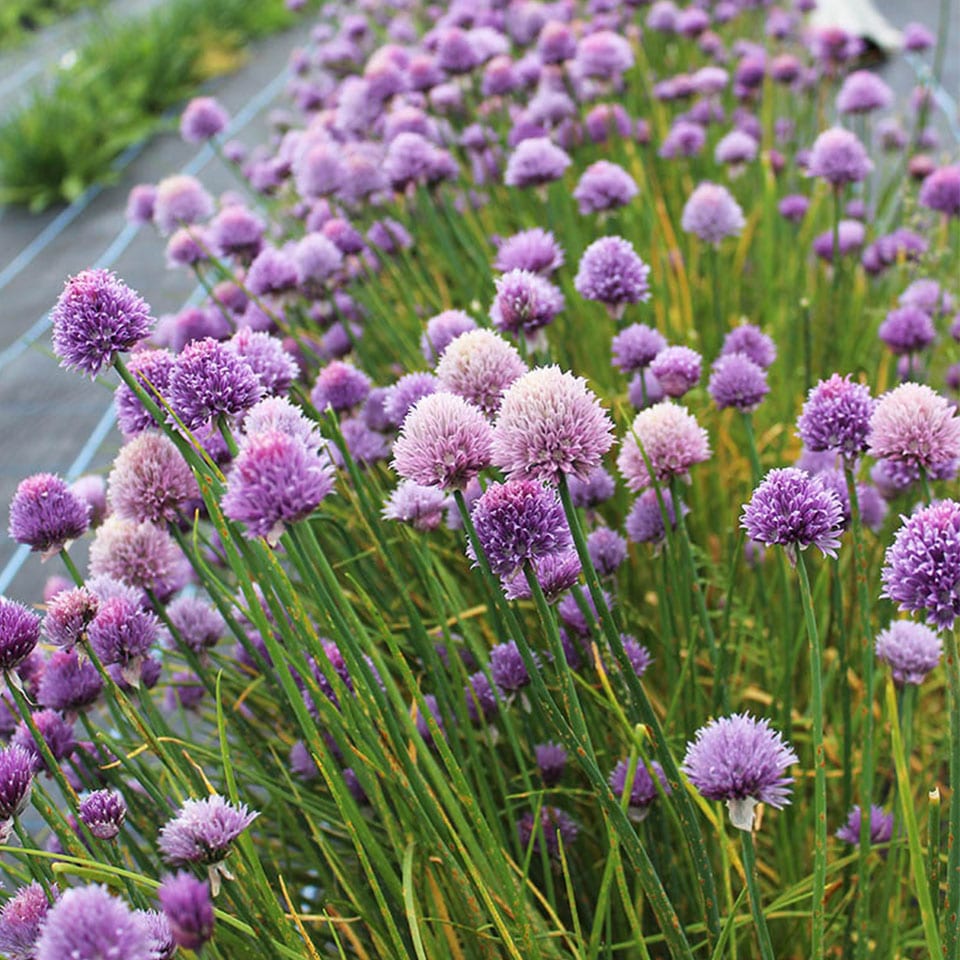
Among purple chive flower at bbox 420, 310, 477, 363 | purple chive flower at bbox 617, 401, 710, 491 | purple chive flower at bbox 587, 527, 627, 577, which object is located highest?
purple chive flower at bbox 420, 310, 477, 363

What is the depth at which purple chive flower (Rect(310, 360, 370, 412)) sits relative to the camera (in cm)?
144

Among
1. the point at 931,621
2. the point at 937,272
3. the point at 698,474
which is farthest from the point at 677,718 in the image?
the point at 937,272

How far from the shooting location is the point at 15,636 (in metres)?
0.94

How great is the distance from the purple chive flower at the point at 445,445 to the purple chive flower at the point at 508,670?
308mm

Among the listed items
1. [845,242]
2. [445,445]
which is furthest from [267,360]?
[845,242]

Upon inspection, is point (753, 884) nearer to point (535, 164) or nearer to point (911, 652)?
point (911, 652)

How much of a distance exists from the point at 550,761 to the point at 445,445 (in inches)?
19.3

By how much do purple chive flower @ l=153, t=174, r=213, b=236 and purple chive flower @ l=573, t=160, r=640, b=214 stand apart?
819 millimetres

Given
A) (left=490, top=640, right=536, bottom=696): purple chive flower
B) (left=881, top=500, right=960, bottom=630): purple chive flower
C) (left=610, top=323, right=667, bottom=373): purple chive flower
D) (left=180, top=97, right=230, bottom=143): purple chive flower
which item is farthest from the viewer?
(left=180, top=97, right=230, bottom=143): purple chive flower

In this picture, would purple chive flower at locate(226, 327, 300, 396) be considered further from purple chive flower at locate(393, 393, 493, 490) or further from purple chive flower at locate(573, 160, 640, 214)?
purple chive flower at locate(573, 160, 640, 214)

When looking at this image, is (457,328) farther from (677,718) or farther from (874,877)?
(874,877)

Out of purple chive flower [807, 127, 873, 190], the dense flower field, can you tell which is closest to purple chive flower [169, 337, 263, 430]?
the dense flower field

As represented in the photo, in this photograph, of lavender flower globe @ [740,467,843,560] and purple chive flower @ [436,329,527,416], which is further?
purple chive flower @ [436,329,527,416]

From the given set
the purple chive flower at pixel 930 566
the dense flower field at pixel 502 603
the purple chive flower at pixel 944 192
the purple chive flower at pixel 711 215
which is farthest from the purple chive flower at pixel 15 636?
the purple chive flower at pixel 944 192
